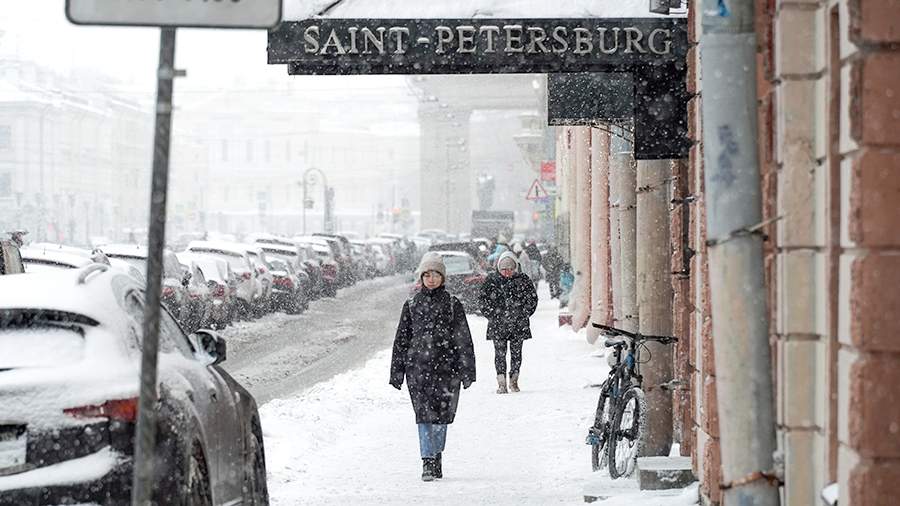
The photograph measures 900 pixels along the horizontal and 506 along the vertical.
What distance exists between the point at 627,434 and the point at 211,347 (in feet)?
13.5

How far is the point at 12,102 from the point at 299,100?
67.0 m

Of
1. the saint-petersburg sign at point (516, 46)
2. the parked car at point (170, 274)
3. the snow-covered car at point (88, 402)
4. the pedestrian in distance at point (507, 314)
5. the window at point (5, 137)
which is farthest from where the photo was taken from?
the window at point (5, 137)

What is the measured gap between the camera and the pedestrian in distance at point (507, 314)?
19.4 m

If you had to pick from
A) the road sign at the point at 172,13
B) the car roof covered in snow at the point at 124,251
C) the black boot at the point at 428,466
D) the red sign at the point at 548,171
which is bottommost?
the black boot at the point at 428,466

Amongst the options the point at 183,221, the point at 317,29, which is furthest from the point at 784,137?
the point at 183,221

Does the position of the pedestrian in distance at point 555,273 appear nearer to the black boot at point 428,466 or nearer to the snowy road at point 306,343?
the snowy road at point 306,343

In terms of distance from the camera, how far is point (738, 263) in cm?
513

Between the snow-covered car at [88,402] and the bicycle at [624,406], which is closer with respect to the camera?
the snow-covered car at [88,402]

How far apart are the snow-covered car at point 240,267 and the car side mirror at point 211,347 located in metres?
27.2

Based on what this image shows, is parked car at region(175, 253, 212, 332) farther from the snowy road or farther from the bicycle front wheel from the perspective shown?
the bicycle front wheel

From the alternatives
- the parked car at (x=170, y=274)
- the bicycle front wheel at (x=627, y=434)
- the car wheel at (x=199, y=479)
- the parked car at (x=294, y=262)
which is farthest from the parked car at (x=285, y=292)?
the car wheel at (x=199, y=479)

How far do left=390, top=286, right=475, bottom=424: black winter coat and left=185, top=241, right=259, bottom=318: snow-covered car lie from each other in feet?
75.4

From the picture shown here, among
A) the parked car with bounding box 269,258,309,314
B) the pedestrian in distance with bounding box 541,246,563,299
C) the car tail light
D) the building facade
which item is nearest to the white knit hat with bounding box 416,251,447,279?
the building facade

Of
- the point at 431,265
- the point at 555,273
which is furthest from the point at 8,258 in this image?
A: the point at 555,273
